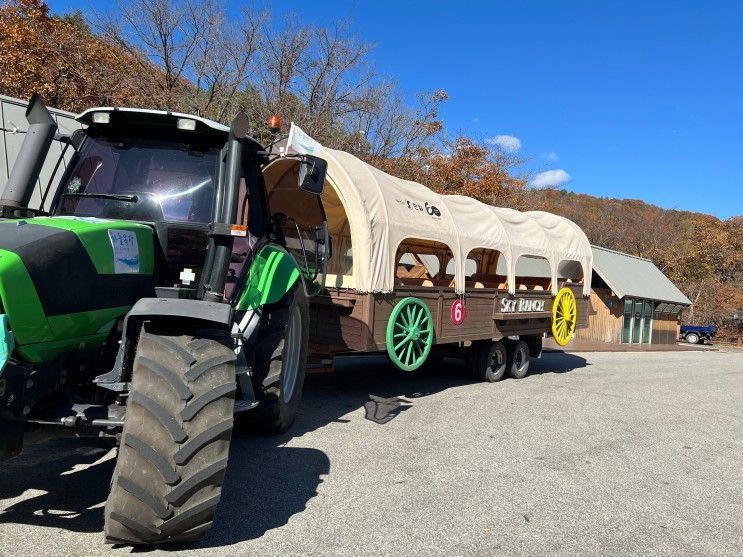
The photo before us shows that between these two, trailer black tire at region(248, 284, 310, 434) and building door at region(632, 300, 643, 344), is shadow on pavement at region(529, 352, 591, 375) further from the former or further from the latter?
building door at region(632, 300, 643, 344)

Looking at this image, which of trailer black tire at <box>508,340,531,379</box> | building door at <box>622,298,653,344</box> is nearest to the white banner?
trailer black tire at <box>508,340,531,379</box>

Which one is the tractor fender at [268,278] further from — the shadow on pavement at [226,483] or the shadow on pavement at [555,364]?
the shadow on pavement at [555,364]

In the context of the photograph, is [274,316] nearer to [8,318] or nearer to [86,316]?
[86,316]

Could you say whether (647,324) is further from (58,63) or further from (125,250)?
(125,250)

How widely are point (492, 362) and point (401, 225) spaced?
12.6ft

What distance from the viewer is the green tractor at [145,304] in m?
2.66

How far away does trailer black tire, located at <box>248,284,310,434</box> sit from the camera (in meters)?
4.56

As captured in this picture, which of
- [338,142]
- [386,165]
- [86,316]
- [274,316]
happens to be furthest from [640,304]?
[86,316]

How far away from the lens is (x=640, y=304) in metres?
27.1

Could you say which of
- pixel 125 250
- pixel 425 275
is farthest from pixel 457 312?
pixel 125 250

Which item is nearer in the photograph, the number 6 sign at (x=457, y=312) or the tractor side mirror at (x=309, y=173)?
the tractor side mirror at (x=309, y=173)

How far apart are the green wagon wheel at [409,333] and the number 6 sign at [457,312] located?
72cm

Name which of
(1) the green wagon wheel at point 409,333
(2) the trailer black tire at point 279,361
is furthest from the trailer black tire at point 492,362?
(2) the trailer black tire at point 279,361

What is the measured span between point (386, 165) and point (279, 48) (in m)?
5.75
